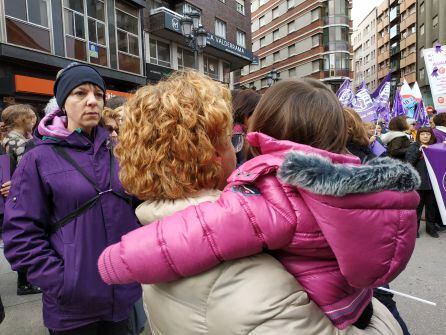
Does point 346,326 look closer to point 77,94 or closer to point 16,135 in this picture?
point 77,94

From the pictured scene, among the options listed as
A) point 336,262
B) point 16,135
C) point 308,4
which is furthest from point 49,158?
point 308,4

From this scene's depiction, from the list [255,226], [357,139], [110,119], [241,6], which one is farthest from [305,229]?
[241,6]

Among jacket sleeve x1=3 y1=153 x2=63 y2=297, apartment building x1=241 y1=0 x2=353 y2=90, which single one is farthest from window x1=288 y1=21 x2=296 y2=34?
jacket sleeve x1=3 y1=153 x2=63 y2=297

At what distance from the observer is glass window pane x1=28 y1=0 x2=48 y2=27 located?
39.0 feet

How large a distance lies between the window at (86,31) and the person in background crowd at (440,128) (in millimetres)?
12113

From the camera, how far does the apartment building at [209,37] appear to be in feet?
60.5

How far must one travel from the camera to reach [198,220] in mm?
951

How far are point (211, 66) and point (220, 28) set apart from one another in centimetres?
290

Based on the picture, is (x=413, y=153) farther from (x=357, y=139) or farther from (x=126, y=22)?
(x=126, y=22)

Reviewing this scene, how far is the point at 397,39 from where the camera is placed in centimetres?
5466

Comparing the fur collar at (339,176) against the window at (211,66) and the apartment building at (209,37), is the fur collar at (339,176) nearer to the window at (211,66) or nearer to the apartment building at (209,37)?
the apartment building at (209,37)

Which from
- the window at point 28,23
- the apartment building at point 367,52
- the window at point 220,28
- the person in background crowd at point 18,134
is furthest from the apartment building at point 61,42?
the apartment building at point 367,52

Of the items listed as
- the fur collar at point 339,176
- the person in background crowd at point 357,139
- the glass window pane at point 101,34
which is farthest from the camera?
the glass window pane at point 101,34

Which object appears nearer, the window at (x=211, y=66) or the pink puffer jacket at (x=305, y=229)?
the pink puffer jacket at (x=305, y=229)
